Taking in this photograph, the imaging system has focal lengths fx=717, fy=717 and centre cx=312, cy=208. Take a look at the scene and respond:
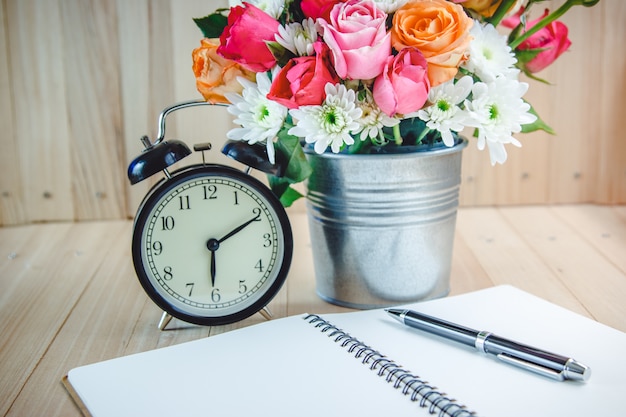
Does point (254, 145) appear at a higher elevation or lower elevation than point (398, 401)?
higher

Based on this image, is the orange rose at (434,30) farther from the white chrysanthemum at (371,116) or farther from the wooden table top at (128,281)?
the wooden table top at (128,281)

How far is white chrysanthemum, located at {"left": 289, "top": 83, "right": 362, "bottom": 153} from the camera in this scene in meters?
0.73

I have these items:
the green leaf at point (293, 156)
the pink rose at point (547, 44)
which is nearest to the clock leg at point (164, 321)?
the green leaf at point (293, 156)

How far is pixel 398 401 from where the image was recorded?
62 cm

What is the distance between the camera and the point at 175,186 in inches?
31.8

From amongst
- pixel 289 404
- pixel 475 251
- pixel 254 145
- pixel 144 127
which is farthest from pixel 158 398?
pixel 144 127

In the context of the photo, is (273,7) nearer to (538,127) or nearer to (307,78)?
(307,78)

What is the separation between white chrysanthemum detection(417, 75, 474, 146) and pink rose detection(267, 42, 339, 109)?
10 centimetres

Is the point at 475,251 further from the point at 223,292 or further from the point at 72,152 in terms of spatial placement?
the point at 72,152

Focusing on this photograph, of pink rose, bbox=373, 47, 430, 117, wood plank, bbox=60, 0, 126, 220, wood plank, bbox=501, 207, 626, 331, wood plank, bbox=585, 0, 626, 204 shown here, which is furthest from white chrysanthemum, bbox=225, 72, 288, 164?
wood plank, bbox=585, 0, 626, 204

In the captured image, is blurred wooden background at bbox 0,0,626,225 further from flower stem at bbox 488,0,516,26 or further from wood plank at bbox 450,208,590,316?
flower stem at bbox 488,0,516,26

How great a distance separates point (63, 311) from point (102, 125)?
1.55 ft

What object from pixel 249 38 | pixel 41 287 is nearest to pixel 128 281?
pixel 41 287

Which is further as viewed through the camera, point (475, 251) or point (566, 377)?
point (475, 251)
